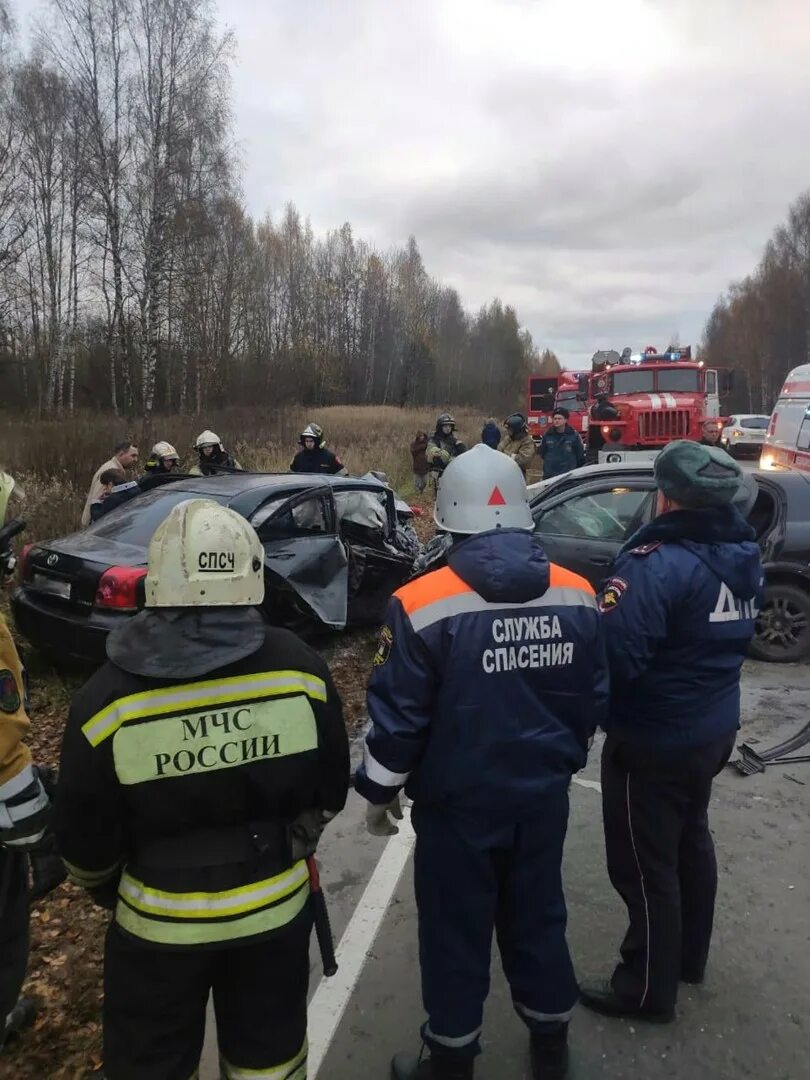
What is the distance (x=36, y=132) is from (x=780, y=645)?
2490 cm

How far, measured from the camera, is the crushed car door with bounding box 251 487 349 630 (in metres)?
5.46

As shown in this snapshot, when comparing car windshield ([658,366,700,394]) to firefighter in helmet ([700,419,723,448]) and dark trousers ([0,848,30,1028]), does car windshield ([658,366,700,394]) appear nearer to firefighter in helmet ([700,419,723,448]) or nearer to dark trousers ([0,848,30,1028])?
firefighter in helmet ([700,419,723,448])

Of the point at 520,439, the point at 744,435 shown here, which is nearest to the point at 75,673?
the point at 520,439

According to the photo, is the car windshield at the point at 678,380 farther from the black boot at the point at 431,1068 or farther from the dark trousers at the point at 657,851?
the black boot at the point at 431,1068

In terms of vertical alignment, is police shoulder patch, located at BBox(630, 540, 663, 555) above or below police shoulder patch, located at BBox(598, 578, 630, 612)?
above

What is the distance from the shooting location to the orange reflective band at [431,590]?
1.89 metres

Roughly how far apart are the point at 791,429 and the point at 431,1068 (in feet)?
34.8

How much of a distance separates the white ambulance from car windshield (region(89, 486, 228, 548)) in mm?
8085

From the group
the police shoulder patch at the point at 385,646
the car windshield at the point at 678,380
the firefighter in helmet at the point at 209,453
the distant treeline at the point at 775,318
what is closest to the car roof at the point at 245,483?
the firefighter in helmet at the point at 209,453

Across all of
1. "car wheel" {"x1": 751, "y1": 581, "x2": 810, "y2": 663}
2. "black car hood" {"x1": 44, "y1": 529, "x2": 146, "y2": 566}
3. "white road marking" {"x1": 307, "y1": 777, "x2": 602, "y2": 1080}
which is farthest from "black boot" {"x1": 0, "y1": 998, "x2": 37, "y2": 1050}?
"car wheel" {"x1": 751, "y1": 581, "x2": 810, "y2": 663}

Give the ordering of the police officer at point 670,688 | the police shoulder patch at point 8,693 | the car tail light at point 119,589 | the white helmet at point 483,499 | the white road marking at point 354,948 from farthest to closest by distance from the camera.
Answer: the car tail light at point 119,589, the white road marking at point 354,948, the police officer at point 670,688, the white helmet at point 483,499, the police shoulder patch at point 8,693

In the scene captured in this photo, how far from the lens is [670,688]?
7.31ft

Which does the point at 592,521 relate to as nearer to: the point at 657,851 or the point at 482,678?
the point at 657,851

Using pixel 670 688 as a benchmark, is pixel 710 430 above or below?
above
